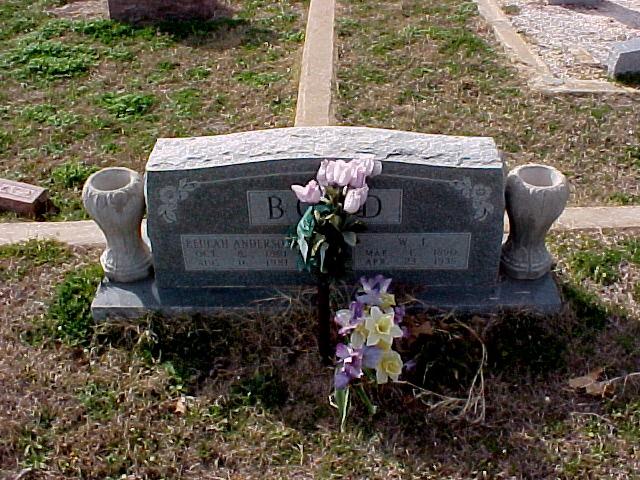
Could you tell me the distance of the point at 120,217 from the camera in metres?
3.91

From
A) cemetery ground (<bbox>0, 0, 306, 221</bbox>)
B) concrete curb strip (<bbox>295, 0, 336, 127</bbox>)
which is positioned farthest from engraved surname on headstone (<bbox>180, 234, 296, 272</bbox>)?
concrete curb strip (<bbox>295, 0, 336, 127</bbox>)

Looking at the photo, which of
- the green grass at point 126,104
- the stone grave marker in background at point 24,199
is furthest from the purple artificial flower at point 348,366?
the green grass at point 126,104

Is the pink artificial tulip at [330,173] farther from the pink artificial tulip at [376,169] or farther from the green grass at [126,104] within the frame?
the green grass at [126,104]

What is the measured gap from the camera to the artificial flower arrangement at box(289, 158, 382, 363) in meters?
3.40

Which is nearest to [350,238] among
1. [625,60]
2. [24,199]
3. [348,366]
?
[348,366]

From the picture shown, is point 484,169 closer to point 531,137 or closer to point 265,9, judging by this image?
point 531,137

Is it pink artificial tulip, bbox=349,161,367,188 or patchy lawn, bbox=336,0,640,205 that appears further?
patchy lawn, bbox=336,0,640,205

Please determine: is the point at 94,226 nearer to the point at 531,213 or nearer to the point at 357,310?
the point at 357,310

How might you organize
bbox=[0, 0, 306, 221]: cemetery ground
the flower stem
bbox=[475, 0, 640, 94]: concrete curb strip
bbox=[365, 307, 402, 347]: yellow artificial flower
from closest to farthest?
bbox=[365, 307, 402, 347]: yellow artificial flower < the flower stem < bbox=[0, 0, 306, 221]: cemetery ground < bbox=[475, 0, 640, 94]: concrete curb strip

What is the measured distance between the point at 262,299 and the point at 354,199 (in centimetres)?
92

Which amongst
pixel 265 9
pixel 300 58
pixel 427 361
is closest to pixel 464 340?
pixel 427 361

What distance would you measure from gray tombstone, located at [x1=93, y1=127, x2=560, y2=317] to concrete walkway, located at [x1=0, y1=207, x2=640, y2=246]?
0.72 metres

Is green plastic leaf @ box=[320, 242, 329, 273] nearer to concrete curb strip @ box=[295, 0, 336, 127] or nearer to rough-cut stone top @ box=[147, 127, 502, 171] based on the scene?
rough-cut stone top @ box=[147, 127, 502, 171]

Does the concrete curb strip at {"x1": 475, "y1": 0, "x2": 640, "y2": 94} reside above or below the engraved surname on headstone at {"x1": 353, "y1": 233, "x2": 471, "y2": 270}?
below
